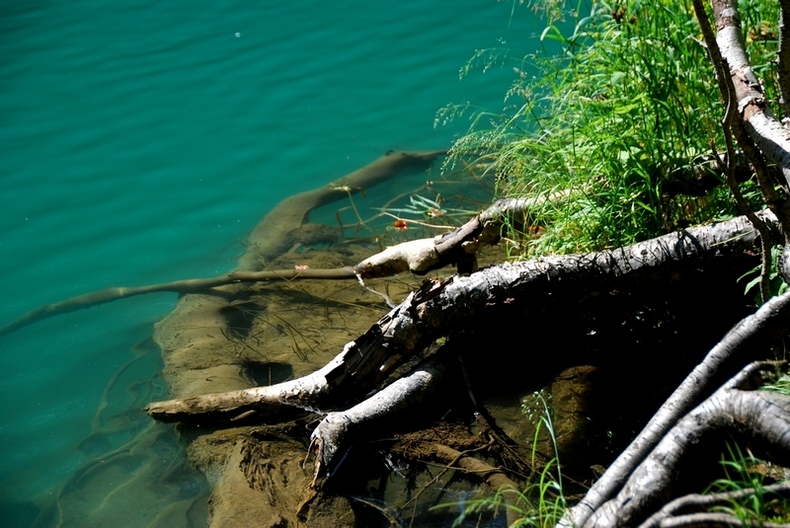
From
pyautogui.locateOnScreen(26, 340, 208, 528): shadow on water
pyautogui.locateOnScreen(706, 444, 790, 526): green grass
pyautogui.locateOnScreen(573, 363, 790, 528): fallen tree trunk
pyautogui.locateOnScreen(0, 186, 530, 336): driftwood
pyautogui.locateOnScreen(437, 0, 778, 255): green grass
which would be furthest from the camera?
pyautogui.locateOnScreen(0, 186, 530, 336): driftwood

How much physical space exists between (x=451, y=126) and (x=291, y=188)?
1.84 meters

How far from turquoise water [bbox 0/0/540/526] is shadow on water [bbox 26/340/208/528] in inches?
0.5

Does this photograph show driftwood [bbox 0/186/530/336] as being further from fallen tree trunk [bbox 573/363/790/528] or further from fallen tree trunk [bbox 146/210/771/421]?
fallen tree trunk [bbox 573/363/790/528]

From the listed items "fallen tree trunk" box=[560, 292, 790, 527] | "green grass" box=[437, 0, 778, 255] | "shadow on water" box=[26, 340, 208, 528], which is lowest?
"shadow on water" box=[26, 340, 208, 528]

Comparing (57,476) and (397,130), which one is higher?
(397,130)

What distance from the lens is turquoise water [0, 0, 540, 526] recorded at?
14.3ft

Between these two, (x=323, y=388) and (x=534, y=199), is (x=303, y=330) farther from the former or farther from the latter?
(x=534, y=199)

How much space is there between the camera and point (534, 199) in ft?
12.6

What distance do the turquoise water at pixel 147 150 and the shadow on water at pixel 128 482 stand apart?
0.01 metres

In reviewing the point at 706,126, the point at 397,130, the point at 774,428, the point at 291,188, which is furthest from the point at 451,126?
the point at 774,428

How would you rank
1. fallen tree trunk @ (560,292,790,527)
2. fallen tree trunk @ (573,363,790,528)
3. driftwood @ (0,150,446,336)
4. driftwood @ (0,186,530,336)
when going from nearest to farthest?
fallen tree trunk @ (573,363,790,528)
fallen tree trunk @ (560,292,790,527)
driftwood @ (0,186,530,336)
driftwood @ (0,150,446,336)

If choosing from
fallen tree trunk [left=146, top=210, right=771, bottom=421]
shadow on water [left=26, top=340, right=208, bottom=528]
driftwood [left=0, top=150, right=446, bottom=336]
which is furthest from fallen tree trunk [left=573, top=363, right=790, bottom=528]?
driftwood [left=0, top=150, right=446, bottom=336]

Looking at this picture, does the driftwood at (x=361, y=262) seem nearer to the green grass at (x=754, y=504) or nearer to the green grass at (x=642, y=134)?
the green grass at (x=642, y=134)

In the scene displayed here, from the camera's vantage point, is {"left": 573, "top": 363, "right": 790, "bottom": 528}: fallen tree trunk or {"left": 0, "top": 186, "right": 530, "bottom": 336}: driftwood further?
{"left": 0, "top": 186, "right": 530, "bottom": 336}: driftwood
